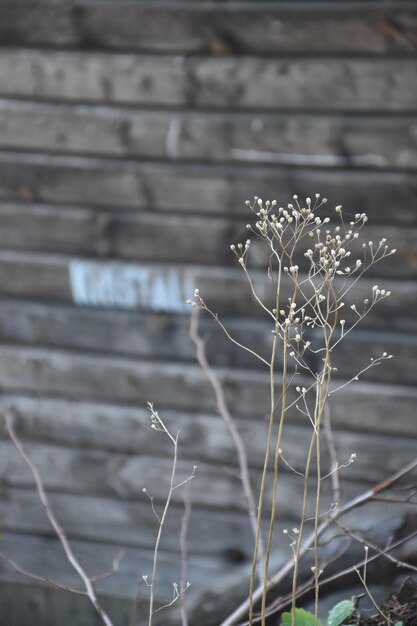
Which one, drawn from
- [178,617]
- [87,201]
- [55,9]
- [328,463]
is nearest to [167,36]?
[55,9]

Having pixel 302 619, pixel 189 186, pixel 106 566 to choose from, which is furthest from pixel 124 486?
pixel 302 619

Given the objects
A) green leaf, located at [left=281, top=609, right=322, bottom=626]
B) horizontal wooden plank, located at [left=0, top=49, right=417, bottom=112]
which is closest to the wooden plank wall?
A: horizontal wooden plank, located at [left=0, top=49, right=417, bottom=112]

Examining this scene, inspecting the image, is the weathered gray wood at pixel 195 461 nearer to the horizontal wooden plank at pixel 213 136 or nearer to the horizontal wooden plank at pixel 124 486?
the horizontal wooden plank at pixel 124 486

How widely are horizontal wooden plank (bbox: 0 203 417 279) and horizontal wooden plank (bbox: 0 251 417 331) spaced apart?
4 centimetres

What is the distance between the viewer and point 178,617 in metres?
2.09

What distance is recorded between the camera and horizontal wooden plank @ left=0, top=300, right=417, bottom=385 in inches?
112

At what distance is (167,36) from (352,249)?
0.92 metres

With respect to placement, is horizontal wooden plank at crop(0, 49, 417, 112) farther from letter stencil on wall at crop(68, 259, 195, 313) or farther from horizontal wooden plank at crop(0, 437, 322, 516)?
horizontal wooden plank at crop(0, 437, 322, 516)

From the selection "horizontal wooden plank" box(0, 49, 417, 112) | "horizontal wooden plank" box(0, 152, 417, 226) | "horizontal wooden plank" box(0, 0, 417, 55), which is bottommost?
"horizontal wooden plank" box(0, 152, 417, 226)

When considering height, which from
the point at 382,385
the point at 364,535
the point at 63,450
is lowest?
the point at 63,450

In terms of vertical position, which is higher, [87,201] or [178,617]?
[87,201]

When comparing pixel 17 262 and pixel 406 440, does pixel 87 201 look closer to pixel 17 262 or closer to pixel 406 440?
pixel 17 262

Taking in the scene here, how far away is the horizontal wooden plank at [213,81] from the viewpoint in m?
2.60

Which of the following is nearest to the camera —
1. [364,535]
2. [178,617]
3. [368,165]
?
[364,535]
